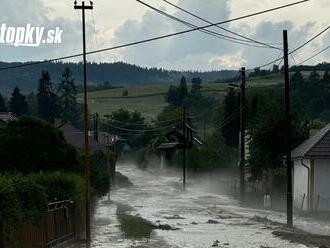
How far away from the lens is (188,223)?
123 feet

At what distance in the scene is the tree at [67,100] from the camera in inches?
5630

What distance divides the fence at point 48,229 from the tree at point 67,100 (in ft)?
373

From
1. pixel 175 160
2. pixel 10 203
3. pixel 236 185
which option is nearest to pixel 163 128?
pixel 175 160

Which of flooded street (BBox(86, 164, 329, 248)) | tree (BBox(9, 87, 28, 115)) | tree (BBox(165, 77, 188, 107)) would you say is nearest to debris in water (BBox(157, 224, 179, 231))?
flooded street (BBox(86, 164, 329, 248))

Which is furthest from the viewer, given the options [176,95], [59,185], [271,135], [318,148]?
[176,95]

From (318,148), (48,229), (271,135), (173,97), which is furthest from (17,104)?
(48,229)

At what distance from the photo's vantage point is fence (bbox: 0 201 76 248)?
17969mm

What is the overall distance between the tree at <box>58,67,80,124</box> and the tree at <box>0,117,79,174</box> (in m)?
104

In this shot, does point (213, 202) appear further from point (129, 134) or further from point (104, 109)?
point (104, 109)

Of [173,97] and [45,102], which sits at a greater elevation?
[173,97]

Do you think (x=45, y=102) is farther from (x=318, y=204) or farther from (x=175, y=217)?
(x=318, y=204)

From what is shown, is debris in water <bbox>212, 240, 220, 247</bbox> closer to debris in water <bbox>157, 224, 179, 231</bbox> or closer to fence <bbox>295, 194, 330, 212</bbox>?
debris in water <bbox>157, 224, 179, 231</bbox>

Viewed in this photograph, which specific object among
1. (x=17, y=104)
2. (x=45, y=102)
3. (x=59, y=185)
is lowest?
(x=59, y=185)

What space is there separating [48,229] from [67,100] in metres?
124
